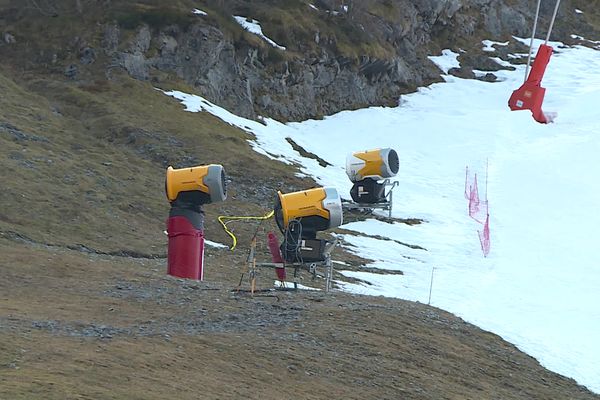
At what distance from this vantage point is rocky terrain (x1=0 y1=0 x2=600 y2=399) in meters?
12.4

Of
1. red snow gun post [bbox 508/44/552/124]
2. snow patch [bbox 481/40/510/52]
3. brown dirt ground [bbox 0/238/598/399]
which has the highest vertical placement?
snow patch [bbox 481/40/510/52]

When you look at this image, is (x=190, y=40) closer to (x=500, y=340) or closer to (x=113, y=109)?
(x=113, y=109)

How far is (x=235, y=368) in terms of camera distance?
12359 millimetres

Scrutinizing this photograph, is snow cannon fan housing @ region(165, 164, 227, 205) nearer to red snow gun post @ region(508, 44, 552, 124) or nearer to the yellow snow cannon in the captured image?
the yellow snow cannon

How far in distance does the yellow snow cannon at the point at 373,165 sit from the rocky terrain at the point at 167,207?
2744 mm

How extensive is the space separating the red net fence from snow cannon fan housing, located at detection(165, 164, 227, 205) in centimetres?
1835

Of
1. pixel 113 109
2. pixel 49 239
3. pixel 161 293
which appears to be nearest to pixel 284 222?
pixel 161 293

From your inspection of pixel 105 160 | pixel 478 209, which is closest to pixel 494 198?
pixel 478 209

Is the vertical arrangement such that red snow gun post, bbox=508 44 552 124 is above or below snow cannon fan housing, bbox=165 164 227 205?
above

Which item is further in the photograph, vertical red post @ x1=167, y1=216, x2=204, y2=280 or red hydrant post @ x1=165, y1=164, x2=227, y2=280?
vertical red post @ x1=167, y1=216, x2=204, y2=280

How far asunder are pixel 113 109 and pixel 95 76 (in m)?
5.24

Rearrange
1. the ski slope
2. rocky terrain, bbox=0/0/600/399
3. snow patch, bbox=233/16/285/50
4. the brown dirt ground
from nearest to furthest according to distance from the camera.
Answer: the brown dirt ground
rocky terrain, bbox=0/0/600/399
the ski slope
snow patch, bbox=233/16/285/50

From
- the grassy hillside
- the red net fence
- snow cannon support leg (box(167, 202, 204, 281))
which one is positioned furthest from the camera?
the red net fence

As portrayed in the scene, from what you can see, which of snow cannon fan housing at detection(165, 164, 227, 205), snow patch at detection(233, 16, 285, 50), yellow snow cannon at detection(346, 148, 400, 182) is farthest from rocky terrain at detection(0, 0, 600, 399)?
yellow snow cannon at detection(346, 148, 400, 182)
